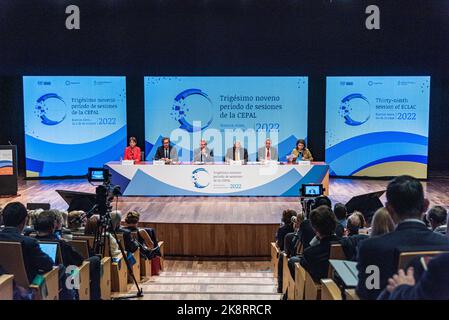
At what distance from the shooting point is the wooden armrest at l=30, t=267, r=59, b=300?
264 cm

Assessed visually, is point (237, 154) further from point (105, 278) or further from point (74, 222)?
point (105, 278)

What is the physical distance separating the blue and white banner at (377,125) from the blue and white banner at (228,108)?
2.53ft

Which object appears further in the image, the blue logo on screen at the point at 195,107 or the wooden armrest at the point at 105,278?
the blue logo on screen at the point at 195,107

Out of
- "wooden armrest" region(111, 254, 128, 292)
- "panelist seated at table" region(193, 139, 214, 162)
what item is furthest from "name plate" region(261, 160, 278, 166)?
"wooden armrest" region(111, 254, 128, 292)

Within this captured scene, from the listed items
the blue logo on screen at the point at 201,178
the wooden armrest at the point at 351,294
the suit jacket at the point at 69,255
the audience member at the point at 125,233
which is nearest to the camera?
the wooden armrest at the point at 351,294

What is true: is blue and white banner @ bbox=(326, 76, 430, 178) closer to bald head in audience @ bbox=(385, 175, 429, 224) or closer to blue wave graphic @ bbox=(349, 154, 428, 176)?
blue wave graphic @ bbox=(349, 154, 428, 176)

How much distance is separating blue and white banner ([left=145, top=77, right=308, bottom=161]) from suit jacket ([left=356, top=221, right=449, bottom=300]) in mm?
8225

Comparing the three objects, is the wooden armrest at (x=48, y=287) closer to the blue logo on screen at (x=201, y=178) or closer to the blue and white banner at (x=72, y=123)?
the blue logo on screen at (x=201, y=178)

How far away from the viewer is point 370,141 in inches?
415

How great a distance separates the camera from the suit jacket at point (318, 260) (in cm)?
301

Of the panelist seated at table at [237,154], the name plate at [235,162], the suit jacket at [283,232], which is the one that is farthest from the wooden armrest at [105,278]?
the panelist seated at table at [237,154]

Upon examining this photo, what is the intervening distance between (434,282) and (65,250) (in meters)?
2.30
